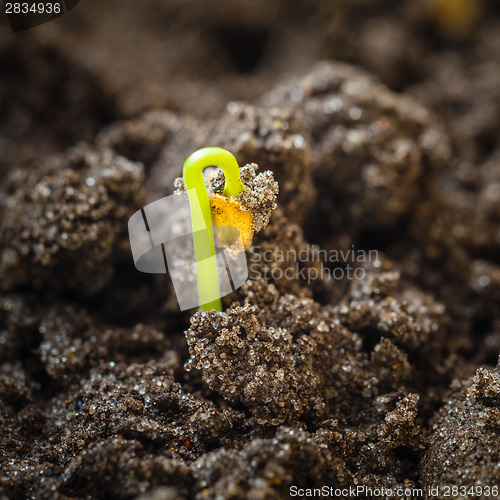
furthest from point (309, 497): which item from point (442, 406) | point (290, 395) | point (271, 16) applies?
point (271, 16)

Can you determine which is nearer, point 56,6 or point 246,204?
point 246,204

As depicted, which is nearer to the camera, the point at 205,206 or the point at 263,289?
the point at 205,206

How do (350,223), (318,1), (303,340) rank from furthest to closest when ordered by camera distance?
(318,1) < (350,223) < (303,340)

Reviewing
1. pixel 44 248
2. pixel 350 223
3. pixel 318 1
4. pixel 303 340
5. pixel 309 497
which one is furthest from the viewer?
pixel 318 1

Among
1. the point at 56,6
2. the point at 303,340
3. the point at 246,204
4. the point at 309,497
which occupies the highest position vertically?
the point at 56,6

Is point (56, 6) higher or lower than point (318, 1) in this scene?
lower

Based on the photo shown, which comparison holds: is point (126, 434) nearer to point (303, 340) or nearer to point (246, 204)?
point (303, 340)

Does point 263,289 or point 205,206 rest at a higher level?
point 205,206

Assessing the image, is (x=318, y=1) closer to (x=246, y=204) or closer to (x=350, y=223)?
(x=350, y=223)
